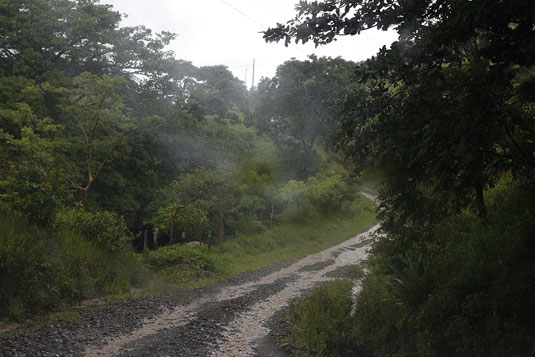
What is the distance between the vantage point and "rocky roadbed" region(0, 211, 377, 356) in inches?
249

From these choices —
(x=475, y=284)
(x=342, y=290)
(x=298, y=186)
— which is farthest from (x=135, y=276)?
(x=298, y=186)

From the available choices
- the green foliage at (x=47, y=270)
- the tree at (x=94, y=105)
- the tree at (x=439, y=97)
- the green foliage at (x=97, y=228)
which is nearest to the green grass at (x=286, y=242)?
the green foliage at (x=97, y=228)

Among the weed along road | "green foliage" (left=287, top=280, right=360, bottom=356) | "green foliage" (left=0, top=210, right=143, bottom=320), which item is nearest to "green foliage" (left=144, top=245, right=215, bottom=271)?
the weed along road

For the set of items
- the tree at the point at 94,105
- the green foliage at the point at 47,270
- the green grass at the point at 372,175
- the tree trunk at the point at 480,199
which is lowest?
the green foliage at the point at 47,270

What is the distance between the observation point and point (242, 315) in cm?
971

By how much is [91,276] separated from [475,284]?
960 centimetres

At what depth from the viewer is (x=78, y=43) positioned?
77.2 ft

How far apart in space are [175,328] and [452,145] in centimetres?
695

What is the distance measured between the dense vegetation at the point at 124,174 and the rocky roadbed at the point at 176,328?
123cm

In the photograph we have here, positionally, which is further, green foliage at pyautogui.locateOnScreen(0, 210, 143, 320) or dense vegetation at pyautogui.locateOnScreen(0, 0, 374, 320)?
dense vegetation at pyautogui.locateOnScreen(0, 0, 374, 320)

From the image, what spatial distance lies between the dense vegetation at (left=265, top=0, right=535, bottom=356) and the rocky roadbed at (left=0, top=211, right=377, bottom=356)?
2445mm

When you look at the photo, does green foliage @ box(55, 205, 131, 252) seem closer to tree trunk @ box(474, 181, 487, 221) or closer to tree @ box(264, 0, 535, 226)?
tree @ box(264, 0, 535, 226)

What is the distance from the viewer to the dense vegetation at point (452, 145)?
3625 mm

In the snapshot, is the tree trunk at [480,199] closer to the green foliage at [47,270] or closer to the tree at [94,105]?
the green foliage at [47,270]
